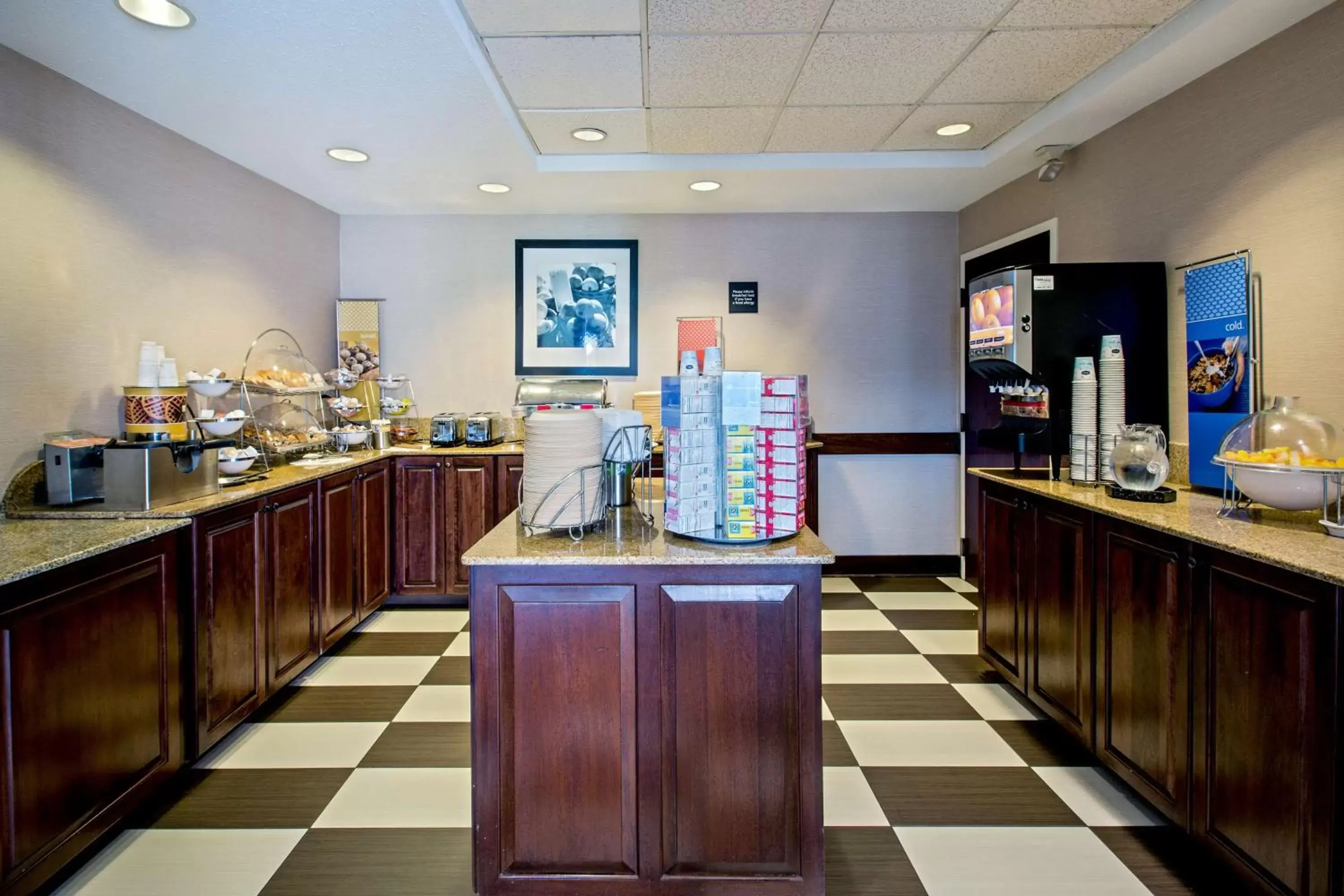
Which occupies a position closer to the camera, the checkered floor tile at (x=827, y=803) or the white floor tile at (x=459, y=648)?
the checkered floor tile at (x=827, y=803)

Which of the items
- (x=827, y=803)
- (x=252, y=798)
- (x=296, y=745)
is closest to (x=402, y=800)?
(x=252, y=798)

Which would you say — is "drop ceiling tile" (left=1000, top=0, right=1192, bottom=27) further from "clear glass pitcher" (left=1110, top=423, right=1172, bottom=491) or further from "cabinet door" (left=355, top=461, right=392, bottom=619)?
"cabinet door" (left=355, top=461, right=392, bottom=619)

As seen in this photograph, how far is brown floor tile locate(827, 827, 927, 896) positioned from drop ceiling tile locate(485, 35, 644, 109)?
108 inches

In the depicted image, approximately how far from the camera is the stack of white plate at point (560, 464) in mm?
1817

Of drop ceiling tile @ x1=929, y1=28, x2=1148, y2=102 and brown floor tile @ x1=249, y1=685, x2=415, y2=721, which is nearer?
drop ceiling tile @ x1=929, y1=28, x2=1148, y2=102

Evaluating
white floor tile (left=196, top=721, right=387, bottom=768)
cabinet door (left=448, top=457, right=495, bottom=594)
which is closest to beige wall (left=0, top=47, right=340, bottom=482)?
white floor tile (left=196, top=721, right=387, bottom=768)

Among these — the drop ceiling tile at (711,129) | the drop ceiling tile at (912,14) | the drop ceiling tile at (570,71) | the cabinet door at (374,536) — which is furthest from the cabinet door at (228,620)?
the drop ceiling tile at (912,14)

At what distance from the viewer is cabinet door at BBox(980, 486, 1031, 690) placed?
2.80m

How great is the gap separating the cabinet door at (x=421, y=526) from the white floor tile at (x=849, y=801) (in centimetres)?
274

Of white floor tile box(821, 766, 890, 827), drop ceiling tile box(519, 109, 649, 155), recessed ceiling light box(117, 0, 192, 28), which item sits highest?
drop ceiling tile box(519, 109, 649, 155)

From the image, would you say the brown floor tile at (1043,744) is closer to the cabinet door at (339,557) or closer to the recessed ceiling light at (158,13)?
the cabinet door at (339,557)

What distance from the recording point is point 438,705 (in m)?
2.90

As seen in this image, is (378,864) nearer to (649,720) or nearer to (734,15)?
(649,720)

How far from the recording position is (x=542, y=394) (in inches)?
185
